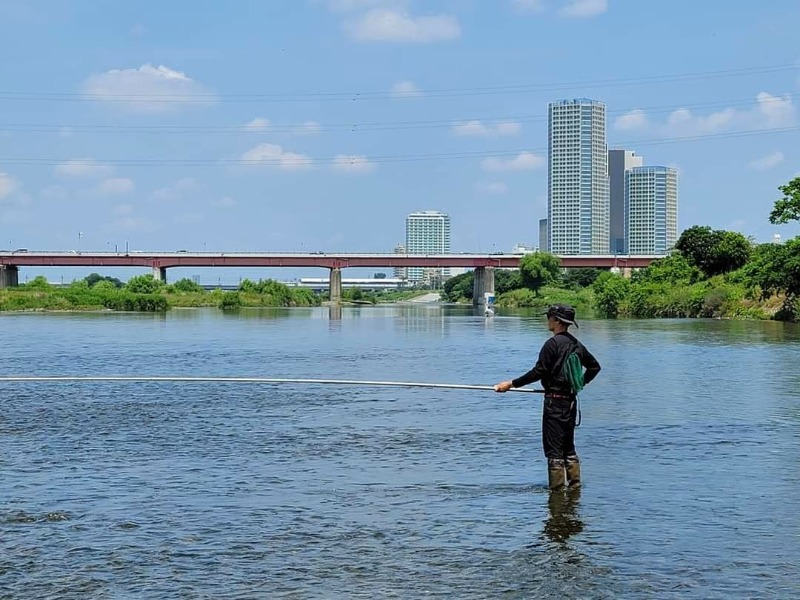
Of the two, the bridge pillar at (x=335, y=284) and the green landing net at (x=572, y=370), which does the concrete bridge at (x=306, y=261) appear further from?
the green landing net at (x=572, y=370)

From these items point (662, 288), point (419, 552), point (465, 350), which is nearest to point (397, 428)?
→ point (419, 552)

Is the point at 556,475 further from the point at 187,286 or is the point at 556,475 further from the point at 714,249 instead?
the point at 187,286

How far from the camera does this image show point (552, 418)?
37.1ft

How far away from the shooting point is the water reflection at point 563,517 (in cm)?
1001

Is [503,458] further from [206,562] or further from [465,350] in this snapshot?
[465,350]

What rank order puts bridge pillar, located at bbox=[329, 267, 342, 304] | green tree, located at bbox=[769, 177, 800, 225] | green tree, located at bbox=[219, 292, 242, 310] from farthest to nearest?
bridge pillar, located at bbox=[329, 267, 342, 304] < green tree, located at bbox=[219, 292, 242, 310] < green tree, located at bbox=[769, 177, 800, 225]

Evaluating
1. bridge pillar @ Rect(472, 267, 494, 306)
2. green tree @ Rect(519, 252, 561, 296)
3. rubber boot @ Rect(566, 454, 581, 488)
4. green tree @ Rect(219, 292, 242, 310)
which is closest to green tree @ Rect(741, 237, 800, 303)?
rubber boot @ Rect(566, 454, 581, 488)

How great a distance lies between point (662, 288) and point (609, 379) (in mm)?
66103

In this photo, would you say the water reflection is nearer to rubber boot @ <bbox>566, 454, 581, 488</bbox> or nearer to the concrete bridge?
rubber boot @ <bbox>566, 454, 581, 488</bbox>

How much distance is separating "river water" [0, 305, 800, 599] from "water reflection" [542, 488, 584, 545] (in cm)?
4

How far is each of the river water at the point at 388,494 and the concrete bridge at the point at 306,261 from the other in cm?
10852

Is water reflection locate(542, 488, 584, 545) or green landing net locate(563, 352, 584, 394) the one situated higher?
green landing net locate(563, 352, 584, 394)

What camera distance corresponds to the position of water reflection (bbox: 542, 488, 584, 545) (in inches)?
394

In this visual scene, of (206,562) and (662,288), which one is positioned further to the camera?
(662,288)
